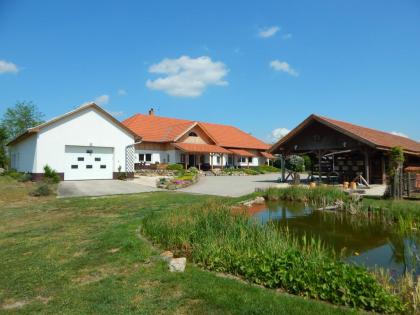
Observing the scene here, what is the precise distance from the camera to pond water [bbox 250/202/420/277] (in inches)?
271

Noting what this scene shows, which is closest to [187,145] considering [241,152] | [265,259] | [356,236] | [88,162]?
[241,152]

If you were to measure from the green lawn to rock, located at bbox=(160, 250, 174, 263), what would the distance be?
168 mm

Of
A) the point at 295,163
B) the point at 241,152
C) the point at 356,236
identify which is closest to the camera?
the point at 356,236

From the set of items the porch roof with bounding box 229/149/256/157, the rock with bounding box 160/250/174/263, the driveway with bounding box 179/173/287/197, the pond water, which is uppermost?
the porch roof with bounding box 229/149/256/157

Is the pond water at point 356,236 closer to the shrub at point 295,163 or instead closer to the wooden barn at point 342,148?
the wooden barn at point 342,148

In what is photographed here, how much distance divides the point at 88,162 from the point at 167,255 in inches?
816

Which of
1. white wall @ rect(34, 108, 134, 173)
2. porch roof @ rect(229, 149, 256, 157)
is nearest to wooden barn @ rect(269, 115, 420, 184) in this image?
white wall @ rect(34, 108, 134, 173)

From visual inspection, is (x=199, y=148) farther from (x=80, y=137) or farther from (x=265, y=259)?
(x=265, y=259)

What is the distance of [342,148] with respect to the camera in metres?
22.5

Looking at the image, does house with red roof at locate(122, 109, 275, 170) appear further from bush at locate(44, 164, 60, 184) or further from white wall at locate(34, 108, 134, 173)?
bush at locate(44, 164, 60, 184)

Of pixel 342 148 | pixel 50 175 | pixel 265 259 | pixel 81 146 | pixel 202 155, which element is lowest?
pixel 265 259

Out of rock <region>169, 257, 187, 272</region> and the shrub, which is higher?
the shrub

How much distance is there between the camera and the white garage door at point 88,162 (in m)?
24.4

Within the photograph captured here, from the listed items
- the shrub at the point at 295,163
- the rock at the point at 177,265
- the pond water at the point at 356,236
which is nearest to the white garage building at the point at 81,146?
the pond water at the point at 356,236
